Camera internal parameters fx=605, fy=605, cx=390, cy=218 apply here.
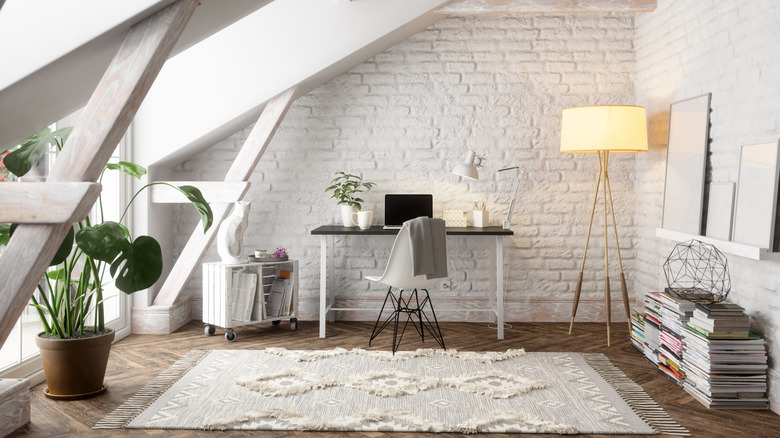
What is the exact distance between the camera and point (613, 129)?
3.97 meters

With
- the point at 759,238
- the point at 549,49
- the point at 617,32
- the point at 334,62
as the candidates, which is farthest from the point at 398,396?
the point at 617,32

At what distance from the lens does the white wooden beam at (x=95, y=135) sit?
1840mm

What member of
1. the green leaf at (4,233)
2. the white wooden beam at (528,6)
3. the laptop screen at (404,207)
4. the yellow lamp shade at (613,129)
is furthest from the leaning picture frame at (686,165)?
the green leaf at (4,233)

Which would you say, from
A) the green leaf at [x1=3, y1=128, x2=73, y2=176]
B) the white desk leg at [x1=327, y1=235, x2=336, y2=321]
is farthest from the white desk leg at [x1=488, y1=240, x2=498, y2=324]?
the green leaf at [x1=3, y1=128, x2=73, y2=176]

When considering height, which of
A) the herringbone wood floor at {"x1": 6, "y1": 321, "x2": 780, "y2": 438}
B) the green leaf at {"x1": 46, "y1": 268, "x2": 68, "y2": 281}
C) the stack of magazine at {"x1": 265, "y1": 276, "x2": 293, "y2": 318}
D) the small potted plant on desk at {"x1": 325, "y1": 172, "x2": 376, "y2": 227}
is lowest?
the herringbone wood floor at {"x1": 6, "y1": 321, "x2": 780, "y2": 438}

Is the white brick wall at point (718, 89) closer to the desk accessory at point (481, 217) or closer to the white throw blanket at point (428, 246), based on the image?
the desk accessory at point (481, 217)

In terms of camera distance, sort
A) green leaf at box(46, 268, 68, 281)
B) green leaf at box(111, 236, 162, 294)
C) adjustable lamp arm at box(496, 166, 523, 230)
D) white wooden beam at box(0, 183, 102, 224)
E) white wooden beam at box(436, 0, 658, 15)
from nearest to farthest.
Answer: white wooden beam at box(0, 183, 102, 224), green leaf at box(111, 236, 162, 294), green leaf at box(46, 268, 68, 281), adjustable lamp arm at box(496, 166, 523, 230), white wooden beam at box(436, 0, 658, 15)

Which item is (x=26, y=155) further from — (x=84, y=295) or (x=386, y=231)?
(x=386, y=231)

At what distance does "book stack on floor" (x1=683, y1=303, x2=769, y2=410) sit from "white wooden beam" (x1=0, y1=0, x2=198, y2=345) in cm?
266

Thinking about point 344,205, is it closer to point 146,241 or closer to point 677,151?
point 146,241

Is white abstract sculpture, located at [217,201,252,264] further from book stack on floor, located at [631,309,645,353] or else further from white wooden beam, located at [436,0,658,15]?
book stack on floor, located at [631,309,645,353]

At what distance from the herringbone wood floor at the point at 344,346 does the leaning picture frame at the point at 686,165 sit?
90 cm

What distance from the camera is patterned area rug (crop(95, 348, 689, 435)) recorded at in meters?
2.58

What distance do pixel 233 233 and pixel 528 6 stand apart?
2.74 m
